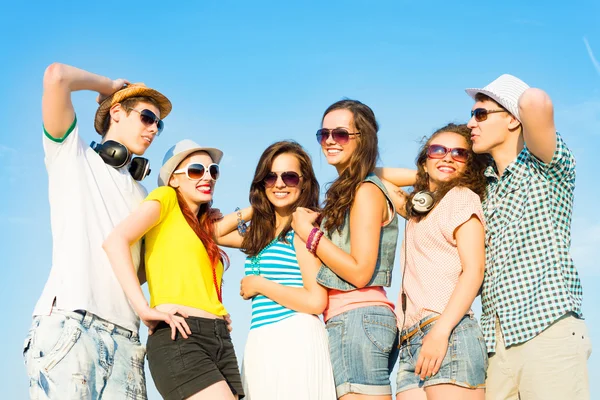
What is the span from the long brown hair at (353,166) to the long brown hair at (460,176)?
54 centimetres

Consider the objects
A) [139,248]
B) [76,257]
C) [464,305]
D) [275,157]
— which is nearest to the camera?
[464,305]

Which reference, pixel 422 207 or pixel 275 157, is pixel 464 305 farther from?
pixel 275 157

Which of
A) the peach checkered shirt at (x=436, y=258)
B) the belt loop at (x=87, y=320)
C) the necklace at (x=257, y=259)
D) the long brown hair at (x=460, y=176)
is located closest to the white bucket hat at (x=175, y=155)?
the necklace at (x=257, y=259)

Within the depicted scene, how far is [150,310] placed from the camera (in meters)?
5.31

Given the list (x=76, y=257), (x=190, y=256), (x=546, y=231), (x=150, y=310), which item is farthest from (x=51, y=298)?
(x=546, y=231)

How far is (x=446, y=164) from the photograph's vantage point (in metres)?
6.08

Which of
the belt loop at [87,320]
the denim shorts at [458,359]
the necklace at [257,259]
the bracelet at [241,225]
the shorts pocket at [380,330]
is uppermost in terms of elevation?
the bracelet at [241,225]

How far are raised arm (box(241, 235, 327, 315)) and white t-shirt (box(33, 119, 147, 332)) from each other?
116 centimetres

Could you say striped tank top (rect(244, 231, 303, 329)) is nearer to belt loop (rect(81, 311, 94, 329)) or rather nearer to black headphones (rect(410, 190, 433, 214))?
black headphones (rect(410, 190, 433, 214))

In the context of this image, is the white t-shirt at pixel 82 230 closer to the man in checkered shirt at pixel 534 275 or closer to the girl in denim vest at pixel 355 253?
the girl in denim vest at pixel 355 253

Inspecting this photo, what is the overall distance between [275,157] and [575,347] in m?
3.45

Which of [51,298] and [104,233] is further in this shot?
[104,233]

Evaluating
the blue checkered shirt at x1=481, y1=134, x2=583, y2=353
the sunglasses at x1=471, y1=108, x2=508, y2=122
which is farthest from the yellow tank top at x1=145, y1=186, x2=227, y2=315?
the sunglasses at x1=471, y1=108, x2=508, y2=122

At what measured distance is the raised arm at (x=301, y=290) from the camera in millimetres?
5703
